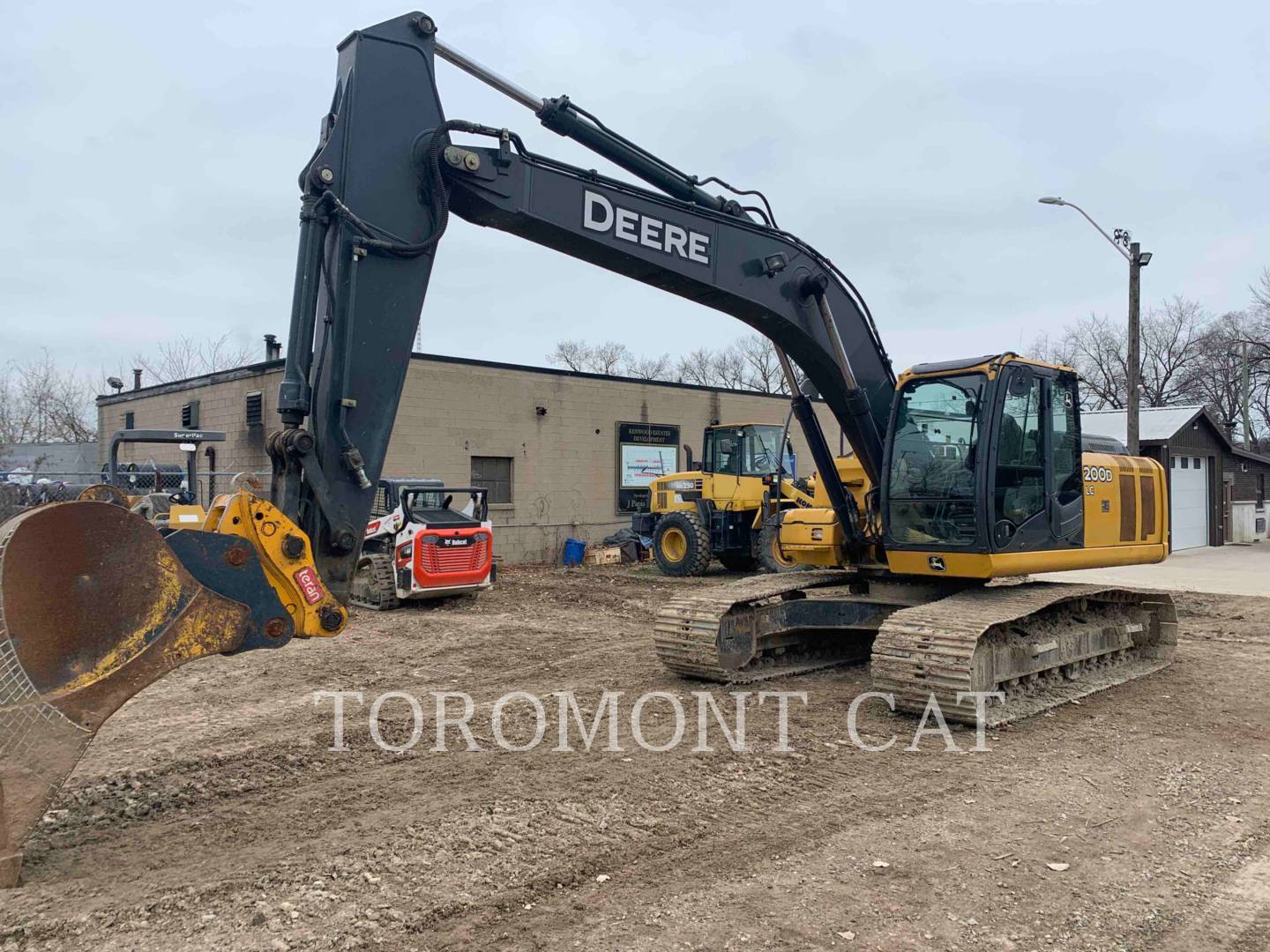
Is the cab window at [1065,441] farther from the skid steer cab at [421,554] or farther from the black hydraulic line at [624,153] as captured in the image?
the skid steer cab at [421,554]

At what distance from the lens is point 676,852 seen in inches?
164

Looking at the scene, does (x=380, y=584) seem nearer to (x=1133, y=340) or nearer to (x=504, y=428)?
(x=504, y=428)

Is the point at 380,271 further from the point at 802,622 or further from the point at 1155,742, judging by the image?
the point at 1155,742

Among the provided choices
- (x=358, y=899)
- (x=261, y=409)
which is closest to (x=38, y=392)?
(x=261, y=409)

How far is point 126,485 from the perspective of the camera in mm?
16891

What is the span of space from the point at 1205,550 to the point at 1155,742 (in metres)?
20.2

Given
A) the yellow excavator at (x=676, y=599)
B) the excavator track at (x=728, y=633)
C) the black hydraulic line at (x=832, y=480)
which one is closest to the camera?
the yellow excavator at (x=676, y=599)

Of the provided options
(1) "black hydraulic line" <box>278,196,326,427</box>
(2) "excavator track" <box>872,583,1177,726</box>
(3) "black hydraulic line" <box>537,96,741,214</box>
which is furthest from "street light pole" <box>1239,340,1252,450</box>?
(1) "black hydraulic line" <box>278,196,326,427</box>

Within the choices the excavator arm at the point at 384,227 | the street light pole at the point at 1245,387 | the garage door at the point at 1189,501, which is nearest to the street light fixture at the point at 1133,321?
the garage door at the point at 1189,501

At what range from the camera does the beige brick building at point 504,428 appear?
18.1 meters

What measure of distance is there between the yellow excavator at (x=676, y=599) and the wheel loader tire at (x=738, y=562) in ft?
27.1

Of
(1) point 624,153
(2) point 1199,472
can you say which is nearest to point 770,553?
(1) point 624,153

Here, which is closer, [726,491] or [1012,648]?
[1012,648]

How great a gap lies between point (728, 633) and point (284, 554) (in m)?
3.83
